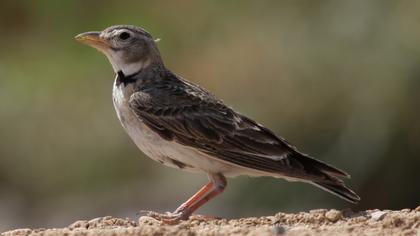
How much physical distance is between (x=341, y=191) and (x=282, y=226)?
37.1 inches

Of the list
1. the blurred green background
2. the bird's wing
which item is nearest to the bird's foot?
the bird's wing

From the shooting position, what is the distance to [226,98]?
20875mm

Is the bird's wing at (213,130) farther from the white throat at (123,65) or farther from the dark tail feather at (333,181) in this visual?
the white throat at (123,65)

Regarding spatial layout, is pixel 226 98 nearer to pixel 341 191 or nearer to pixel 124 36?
pixel 124 36

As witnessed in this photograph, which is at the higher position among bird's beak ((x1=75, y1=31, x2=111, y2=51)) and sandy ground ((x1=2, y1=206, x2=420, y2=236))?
bird's beak ((x1=75, y1=31, x2=111, y2=51))

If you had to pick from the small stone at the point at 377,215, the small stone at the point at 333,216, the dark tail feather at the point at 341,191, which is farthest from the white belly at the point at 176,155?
the small stone at the point at 377,215

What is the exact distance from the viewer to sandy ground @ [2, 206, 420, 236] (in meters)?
10.4

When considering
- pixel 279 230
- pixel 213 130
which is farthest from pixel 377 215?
pixel 213 130

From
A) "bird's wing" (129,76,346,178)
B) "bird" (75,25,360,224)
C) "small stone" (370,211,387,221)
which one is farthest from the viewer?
"bird's wing" (129,76,346,178)

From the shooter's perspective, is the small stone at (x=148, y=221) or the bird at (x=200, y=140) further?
the bird at (x=200, y=140)

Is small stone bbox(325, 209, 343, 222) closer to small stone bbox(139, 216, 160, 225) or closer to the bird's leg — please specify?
the bird's leg

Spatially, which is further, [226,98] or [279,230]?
[226,98]

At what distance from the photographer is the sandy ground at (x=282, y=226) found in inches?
410

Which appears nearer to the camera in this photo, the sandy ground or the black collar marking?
the sandy ground
